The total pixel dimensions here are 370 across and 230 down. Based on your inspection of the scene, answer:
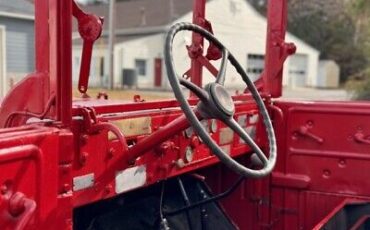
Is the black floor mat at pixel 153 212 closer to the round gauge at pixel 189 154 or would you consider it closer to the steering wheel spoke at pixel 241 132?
the round gauge at pixel 189 154

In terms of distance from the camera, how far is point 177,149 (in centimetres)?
228

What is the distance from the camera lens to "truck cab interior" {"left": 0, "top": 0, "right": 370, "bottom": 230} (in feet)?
5.14

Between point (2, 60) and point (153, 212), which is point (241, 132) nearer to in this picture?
point (153, 212)

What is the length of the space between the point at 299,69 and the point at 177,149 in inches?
1375

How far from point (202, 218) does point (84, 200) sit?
51.1 inches

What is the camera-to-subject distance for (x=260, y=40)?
30734mm

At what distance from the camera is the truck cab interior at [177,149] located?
5.14 ft

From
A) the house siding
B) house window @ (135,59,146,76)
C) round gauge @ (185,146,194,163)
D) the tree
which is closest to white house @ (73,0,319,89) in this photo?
house window @ (135,59,146,76)

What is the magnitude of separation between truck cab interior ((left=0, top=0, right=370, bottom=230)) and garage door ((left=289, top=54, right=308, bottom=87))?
3260cm

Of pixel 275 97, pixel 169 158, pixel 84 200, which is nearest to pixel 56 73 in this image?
pixel 84 200

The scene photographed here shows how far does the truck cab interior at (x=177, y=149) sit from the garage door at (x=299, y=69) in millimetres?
32600

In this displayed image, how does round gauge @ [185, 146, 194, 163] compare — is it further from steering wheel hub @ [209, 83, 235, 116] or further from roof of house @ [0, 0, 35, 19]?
roof of house @ [0, 0, 35, 19]

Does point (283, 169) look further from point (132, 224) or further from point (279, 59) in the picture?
point (132, 224)

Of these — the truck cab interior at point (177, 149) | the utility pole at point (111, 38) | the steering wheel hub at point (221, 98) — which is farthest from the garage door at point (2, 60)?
the steering wheel hub at point (221, 98)
